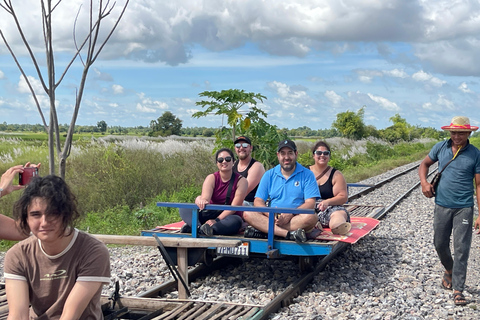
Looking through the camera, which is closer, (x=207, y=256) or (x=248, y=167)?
(x=207, y=256)

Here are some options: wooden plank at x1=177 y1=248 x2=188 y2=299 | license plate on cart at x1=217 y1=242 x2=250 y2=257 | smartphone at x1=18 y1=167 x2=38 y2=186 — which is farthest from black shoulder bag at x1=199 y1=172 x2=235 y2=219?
smartphone at x1=18 y1=167 x2=38 y2=186

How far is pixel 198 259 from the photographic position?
6.02 meters

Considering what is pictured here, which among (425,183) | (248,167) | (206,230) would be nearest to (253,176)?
(248,167)

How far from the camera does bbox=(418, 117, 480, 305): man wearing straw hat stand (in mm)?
5949

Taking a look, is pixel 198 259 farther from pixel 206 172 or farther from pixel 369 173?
pixel 369 173

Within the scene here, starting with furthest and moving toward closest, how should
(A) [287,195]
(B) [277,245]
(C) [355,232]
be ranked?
1. (C) [355,232]
2. (A) [287,195]
3. (B) [277,245]

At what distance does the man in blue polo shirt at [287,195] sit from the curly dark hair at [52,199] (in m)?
3.48

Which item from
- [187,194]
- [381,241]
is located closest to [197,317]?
[381,241]

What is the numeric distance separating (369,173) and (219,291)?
62.8 ft

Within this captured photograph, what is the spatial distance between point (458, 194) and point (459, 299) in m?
1.13

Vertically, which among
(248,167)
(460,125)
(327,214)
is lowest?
(327,214)

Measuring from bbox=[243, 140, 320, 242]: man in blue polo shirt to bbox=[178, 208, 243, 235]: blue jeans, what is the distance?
0.63 ft

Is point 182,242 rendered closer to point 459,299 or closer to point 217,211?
point 217,211

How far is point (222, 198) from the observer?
6762mm
